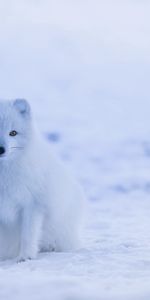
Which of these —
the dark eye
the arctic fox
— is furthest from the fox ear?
the dark eye

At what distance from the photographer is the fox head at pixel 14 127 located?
13.2ft

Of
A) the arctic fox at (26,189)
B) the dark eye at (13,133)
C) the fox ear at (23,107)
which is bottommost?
the arctic fox at (26,189)

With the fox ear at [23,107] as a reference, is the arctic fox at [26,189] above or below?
below

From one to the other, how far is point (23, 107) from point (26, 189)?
0.55 m

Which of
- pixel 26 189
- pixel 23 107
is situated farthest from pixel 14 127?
pixel 26 189

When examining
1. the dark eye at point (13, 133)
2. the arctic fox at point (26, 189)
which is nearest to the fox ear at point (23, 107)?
the arctic fox at point (26, 189)

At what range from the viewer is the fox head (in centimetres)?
402

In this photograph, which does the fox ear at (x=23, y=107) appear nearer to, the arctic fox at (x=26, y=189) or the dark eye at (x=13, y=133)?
the arctic fox at (x=26, y=189)

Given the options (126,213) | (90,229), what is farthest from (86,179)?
(90,229)

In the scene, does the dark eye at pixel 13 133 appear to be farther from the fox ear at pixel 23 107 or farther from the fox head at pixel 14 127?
the fox ear at pixel 23 107

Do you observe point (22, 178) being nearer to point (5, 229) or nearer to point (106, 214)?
point (5, 229)

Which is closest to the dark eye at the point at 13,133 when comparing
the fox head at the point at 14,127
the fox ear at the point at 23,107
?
the fox head at the point at 14,127

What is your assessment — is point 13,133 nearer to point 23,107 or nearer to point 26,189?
point 23,107

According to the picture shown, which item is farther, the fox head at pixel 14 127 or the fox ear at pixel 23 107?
the fox ear at pixel 23 107
